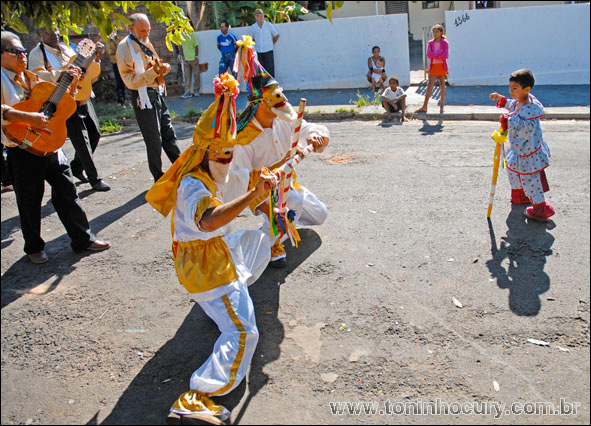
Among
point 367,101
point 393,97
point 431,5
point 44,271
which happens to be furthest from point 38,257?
point 431,5

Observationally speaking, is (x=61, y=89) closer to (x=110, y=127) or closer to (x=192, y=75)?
(x=110, y=127)

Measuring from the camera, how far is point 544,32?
515 inches

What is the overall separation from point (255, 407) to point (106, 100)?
13.7 meters

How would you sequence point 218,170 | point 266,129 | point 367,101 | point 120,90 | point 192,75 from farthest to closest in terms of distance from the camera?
point 192,75, point 120,90, point 367,101, point 266,129, point 218,170

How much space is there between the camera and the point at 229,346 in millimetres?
3188

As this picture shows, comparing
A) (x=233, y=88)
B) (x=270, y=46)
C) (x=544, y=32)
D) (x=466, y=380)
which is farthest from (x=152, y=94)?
(x=544, y=32)

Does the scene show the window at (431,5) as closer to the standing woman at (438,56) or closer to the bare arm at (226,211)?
the standing woman at (438,56)

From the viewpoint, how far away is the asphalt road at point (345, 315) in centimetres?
325

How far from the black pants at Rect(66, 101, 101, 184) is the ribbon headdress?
378 centimetres

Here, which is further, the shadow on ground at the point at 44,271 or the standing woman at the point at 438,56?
the standing woman at the point at 438,56

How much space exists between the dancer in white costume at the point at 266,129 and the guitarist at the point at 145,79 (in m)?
2.01

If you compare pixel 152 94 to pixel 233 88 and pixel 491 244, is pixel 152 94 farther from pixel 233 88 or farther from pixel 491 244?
pixel 491 244

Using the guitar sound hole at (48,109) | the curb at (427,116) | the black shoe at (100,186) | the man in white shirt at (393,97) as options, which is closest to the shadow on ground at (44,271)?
the black shoe at (100,186)

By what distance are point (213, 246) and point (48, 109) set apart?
2.58 meters
